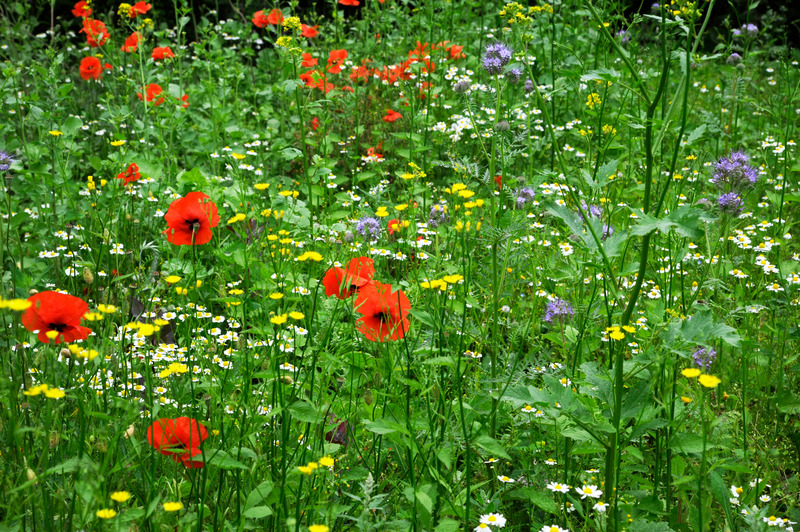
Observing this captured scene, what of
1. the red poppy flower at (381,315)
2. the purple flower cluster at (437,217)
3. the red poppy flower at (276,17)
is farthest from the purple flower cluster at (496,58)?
the red poppy flower at (276,17)

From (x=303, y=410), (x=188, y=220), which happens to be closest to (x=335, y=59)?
(x=188, y=220)

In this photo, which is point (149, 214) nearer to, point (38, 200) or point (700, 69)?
point (38, 200)

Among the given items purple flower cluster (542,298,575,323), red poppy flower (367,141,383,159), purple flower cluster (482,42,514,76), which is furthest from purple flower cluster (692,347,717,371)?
red poppy flower (367,141,383,159)

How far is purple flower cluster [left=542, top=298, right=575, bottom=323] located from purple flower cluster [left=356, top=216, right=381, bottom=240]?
2.49 ft

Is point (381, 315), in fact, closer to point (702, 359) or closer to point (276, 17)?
point (702, 359)

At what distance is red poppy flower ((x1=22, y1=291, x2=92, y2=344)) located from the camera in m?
1.54

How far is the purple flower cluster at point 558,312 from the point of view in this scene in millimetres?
2264

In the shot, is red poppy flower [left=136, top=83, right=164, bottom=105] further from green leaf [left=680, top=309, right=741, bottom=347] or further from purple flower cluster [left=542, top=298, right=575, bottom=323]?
green leaf [left=680, top=309, right=741, bottom=347]

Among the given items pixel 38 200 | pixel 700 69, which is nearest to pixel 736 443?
pixel 38 200

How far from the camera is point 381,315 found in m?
1.74

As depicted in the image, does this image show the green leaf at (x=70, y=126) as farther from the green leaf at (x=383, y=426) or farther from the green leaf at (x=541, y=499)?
the green leaf at (x=541, y=499)

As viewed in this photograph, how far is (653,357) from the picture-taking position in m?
1.50

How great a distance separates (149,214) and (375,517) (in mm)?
1986

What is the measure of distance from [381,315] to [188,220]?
2.23 feet
